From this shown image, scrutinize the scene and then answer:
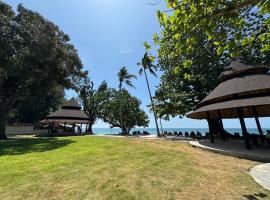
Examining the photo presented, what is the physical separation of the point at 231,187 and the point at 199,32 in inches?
217

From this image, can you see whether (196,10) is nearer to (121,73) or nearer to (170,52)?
(170,52)

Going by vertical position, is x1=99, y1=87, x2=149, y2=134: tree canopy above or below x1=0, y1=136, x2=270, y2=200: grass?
above

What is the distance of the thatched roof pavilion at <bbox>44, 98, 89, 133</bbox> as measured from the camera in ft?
117

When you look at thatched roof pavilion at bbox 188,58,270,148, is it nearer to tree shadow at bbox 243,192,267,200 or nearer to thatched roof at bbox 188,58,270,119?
thatched roof at bbox 188,58,270,119

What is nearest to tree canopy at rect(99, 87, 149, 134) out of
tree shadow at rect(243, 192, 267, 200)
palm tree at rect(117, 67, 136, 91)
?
palm tree at rect(117, 67, 136, 91)

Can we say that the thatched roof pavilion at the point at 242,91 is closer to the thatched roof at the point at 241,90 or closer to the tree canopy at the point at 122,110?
the thatched roof at the point at 241,90

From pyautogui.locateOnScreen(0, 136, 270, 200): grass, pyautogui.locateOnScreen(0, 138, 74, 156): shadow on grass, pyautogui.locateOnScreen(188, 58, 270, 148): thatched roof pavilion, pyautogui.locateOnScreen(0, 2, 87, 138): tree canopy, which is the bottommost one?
pyautogui.locateOnScreen(0, 136, 270, 200): grass

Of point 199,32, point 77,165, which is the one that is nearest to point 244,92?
point 199,32

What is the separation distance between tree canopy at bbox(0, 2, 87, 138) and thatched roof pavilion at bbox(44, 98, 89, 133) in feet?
22.2

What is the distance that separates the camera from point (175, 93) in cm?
2794

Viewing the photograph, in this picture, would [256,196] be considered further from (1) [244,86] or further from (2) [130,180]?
(1) [244,86]

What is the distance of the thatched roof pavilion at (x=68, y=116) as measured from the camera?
35.7m

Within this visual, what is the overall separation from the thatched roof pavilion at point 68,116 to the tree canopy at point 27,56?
22.2 feet

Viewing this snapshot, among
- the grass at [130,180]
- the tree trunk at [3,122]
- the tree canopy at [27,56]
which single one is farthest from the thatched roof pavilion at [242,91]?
the tree trunk at [3,122]
